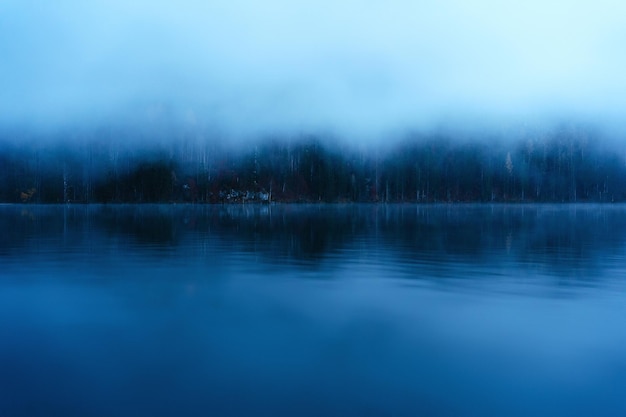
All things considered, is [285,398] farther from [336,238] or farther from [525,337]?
[336,238]

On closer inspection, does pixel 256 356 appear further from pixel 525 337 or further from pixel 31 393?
pixel 525 337

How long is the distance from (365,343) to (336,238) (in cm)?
3590

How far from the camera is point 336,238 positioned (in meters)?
50.8

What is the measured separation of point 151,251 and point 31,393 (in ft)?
93.3

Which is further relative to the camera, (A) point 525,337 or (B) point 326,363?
(A) point 525,337

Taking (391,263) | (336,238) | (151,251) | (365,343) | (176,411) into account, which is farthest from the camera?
(336,238)

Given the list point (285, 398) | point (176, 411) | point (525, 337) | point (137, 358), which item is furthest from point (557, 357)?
point (137, 358)

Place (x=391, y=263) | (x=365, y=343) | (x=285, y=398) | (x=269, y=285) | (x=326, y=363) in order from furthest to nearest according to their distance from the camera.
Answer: (x=391, y=263) < (x=269, y=285) < (x=365, y=343) < (x=326, y=363) < (x=285, y=398)

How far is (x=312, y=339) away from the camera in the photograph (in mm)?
15328

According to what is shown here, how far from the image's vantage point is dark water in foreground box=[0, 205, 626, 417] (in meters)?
11.1

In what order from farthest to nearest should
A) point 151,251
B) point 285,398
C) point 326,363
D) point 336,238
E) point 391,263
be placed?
point 336,238, point 151,251, point 391,263, point 326,363, point 285,398

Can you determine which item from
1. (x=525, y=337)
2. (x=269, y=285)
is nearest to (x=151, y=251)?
(x=269, y=285)

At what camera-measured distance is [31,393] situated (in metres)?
11.3

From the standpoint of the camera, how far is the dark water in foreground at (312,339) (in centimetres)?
1105
